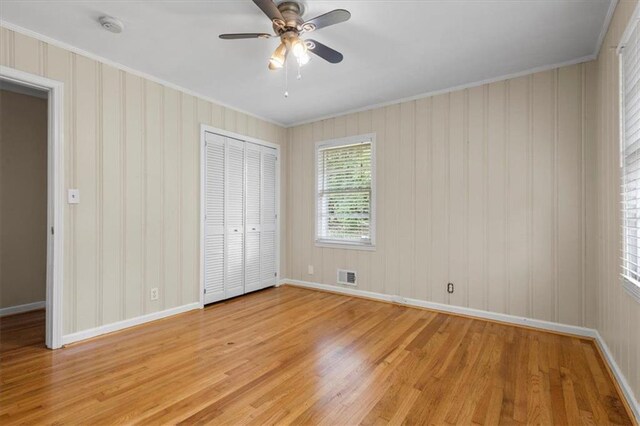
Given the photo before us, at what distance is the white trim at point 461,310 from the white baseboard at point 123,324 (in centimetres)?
185

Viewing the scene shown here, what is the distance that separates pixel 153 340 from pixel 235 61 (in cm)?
270

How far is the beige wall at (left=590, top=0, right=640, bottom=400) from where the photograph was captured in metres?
1.89

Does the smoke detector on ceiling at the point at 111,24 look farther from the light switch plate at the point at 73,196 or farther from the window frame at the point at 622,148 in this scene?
the window frame at the point at 622,148

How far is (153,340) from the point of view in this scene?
9.34 ft

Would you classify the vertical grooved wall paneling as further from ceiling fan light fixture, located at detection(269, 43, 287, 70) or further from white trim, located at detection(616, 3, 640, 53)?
ceiling fan light fixture, located at detection(269, 43, 287, 70)

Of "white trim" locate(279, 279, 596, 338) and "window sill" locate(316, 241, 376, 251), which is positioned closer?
"white trim" locate(279, 279, 596, 338)

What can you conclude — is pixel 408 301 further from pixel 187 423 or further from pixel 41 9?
pixel 41 9

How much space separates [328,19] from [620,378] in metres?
3.02

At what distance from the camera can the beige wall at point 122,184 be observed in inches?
109

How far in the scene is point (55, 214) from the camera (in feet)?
8.73

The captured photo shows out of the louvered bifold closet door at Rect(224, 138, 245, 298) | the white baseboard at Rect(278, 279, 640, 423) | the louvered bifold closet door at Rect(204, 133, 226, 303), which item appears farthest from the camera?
the louvered bifold closet door at Rect(224, 138, 245, 298)

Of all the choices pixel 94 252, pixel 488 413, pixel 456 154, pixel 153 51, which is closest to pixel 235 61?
pixel 153 51

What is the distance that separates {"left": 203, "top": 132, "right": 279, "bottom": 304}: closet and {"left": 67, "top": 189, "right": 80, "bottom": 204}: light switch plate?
1.32 meters

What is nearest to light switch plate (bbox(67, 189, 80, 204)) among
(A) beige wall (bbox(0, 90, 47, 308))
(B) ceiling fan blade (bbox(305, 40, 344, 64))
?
(A) beige wall (bbox(0, 90, 47, 308))
